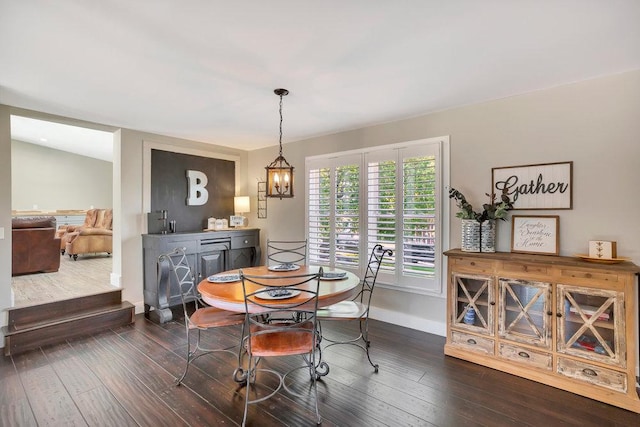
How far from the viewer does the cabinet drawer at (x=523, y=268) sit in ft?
8.20

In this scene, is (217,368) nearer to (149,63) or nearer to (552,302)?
(149,63)

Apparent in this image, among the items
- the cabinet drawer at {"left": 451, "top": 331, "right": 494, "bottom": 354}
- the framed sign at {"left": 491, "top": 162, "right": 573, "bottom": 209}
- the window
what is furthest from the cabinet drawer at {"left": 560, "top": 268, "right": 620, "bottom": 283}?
the window

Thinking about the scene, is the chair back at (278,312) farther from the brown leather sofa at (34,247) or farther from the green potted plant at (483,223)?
the brown leather sofa at (34,247)

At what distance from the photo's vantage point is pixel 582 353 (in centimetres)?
231

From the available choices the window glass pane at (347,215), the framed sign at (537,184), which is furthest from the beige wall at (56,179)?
the framed sign at (537,184)

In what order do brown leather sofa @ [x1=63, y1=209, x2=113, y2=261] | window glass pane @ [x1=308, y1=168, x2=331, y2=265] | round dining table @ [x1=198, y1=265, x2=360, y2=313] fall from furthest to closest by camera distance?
1. brown leather sofa @ [x1=63, y1=209, x2=113, y2=261]
2. window glass pane @ [x1=308, y1=168, x2=331, y2=265]
3. round dining table @ [x1=198, y1=265, x2=360, y2=313]

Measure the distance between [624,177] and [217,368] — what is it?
3814 mm

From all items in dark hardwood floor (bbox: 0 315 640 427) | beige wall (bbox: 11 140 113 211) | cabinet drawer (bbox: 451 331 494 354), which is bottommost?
dark hardwood floor (bbox: 0 315 640 427)

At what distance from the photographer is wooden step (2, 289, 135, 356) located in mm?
3078

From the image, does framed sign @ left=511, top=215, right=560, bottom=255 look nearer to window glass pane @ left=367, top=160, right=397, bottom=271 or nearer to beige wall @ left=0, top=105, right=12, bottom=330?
window glass pane @ left=367, top=160, right=397, bottom=271

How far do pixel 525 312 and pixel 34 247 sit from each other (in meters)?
7.00

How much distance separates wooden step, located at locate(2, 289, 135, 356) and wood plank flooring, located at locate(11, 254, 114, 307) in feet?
0.33

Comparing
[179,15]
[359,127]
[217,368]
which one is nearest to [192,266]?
[217,368]

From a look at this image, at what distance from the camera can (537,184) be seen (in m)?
2.82
